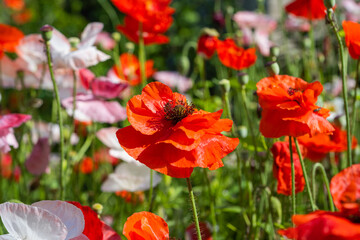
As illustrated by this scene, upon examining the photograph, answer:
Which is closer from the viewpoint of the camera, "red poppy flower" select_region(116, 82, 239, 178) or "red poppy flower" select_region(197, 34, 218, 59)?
"red poppy flower" select_region(116, 82, 239, 178)

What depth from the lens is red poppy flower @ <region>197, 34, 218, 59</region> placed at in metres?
1.08

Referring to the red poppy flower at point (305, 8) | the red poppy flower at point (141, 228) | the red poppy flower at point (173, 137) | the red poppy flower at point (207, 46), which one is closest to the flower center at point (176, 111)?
the red poppy flower at point (173, 137)

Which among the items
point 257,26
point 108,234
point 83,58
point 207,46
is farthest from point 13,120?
point 257,26

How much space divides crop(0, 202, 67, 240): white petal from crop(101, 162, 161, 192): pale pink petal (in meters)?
0.37

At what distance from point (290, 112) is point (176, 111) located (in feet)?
0.47

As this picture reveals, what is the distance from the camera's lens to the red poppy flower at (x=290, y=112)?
588 millimetres

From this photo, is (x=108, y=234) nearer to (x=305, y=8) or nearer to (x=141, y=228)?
(x=141, y=228)

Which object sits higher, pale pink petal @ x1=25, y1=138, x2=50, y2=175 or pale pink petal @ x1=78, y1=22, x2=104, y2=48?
pale pink petal @ x1=78, y1=22, x2=104, y2=48

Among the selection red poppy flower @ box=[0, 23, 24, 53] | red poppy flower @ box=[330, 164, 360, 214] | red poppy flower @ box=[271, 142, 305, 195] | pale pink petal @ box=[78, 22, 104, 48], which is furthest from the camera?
red poppy flower @ box=[0, 23, 24, 53]

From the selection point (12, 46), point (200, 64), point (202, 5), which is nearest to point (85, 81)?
point (12, 46)

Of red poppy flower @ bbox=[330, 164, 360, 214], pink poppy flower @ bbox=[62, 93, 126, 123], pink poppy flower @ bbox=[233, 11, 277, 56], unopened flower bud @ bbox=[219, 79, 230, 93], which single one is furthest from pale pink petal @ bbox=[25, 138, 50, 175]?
pink poppy flower @ bbox=[233, 11, 277, 56]

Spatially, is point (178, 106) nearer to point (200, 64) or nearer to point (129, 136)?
point (129, 136)

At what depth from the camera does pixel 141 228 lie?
→ 0.51 m

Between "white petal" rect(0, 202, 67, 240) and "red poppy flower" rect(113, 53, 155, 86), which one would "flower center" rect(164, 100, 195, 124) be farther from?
"red poppy flower" rect(113, 53, 155, 86)
